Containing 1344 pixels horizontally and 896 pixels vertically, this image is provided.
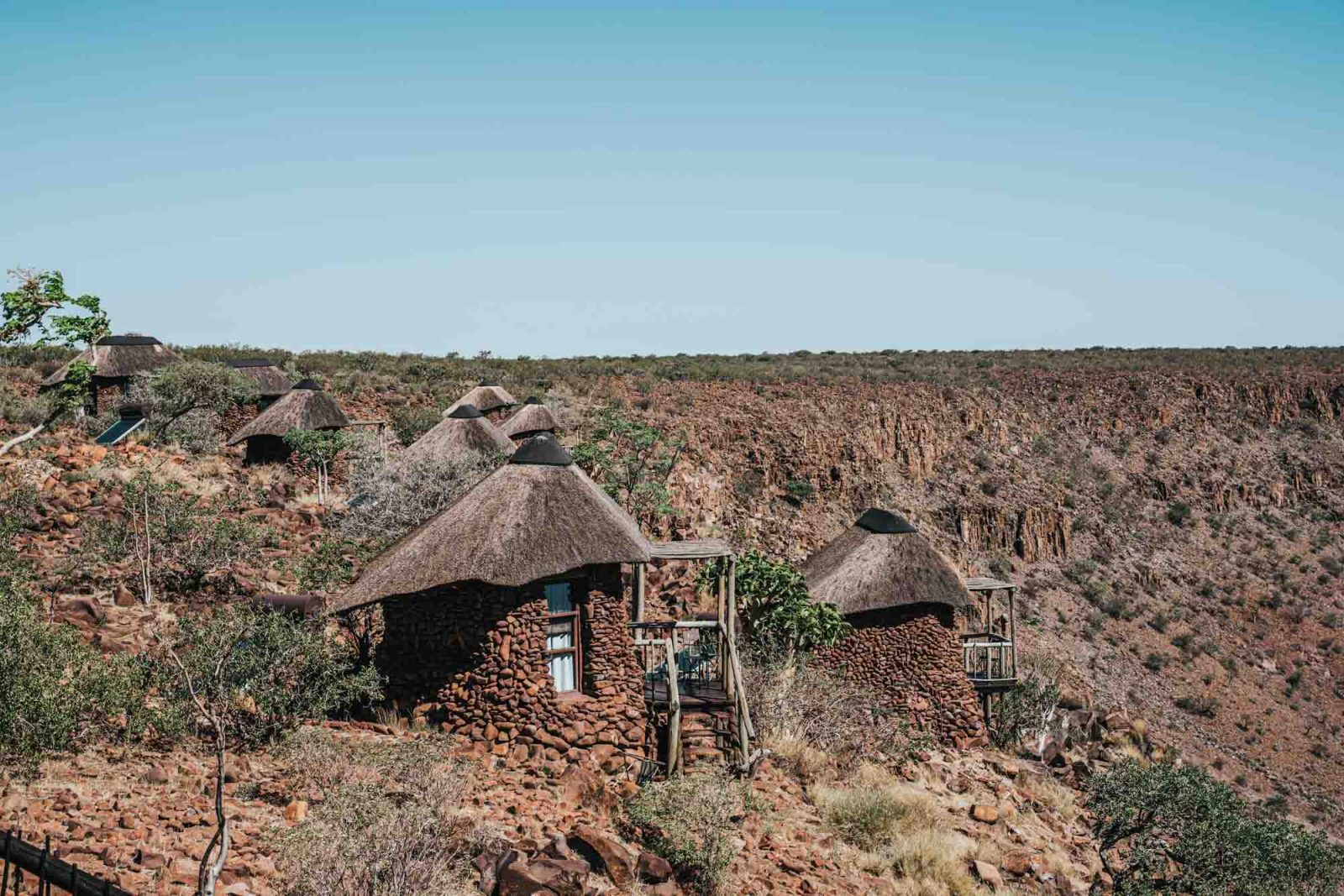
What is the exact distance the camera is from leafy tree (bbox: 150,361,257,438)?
27250 mm

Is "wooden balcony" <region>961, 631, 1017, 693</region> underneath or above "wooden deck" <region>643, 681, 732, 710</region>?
underneath

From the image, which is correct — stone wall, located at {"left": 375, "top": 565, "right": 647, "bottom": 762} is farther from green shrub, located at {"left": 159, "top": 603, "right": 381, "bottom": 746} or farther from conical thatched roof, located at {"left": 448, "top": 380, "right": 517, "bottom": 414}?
Answer: conical thatched roof, located at {"left": 448, "top": 380, "right": 517, "bottom": 414}

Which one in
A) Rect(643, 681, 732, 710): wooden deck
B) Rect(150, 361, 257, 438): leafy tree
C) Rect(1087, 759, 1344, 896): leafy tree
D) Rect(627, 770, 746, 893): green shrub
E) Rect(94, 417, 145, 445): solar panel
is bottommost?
Rect(1087, 759, 1344, 896): leafy tree

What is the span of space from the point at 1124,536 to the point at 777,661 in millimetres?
30375

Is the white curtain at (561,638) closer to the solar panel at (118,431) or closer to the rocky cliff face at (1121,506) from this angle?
the rocky cliff face at (1121,506)

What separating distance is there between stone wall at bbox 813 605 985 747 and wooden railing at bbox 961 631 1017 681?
0.94m

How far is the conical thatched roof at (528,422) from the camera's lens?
28562mm

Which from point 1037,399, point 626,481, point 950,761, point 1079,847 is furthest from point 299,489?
point 1037,399

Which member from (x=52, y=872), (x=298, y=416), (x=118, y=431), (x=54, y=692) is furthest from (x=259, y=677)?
(x=118, y=431)

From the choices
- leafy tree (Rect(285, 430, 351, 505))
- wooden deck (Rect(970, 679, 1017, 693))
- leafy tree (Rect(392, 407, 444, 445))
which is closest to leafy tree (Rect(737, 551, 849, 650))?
wooden deck (Rect(970, 679, 1017, 693))

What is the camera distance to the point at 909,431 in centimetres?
4303

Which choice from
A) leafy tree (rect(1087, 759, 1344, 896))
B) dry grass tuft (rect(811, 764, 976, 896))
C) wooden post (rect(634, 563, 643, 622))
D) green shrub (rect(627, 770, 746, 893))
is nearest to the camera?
green shrub (rect(627, 770, 746, 893))

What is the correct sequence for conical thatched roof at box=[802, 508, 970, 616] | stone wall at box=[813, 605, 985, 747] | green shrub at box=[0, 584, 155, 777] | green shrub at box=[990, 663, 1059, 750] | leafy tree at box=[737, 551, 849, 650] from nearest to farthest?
1. green shrub at box=[0, 584, 155, 777]
2. leafy tree at box=[737, 551, 849, 650]
3. conical thatched roof at box=[802, 508, 970, 616]
4. stone wall at box=[813, 605, 985, 747]
5. green shrub at box=[990, 663, 1059, 750]

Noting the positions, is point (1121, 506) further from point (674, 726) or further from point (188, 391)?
point (188, 391)
